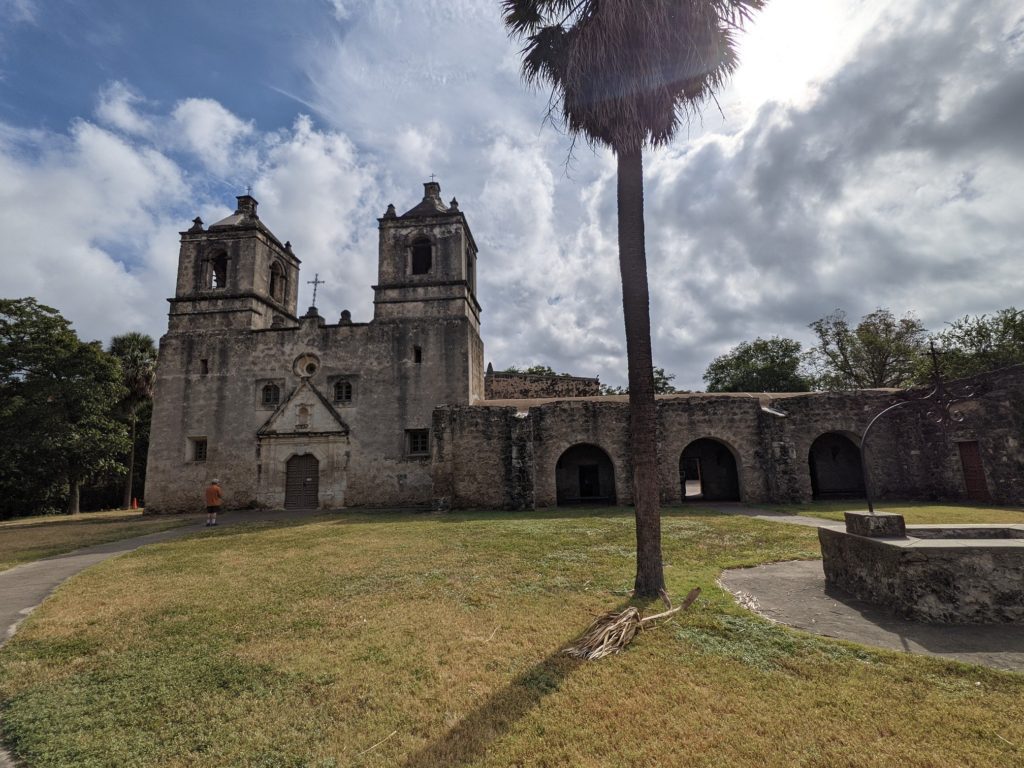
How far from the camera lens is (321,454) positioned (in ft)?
69.2

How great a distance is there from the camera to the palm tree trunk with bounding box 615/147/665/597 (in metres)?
6.21

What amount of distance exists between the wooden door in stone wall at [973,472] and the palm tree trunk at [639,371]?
627 inches

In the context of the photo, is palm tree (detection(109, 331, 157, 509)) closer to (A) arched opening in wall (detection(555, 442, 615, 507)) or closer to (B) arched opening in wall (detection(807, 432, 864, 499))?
(A) arched opening in wall (detection(555, 442, 615, 507))

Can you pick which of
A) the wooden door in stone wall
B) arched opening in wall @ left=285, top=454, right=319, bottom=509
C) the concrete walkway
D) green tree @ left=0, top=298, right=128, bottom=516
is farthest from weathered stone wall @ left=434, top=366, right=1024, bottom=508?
green tree @ left=0, top=298, right=128, bottom=516

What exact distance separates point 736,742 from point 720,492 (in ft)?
63.8

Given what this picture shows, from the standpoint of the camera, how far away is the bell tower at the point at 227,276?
22828 millimetres

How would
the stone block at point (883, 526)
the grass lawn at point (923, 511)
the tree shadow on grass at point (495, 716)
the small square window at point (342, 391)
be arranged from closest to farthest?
the tree shadow on grass at point (495, 716)
the stone block at point (883, 526)
the grass lawn at point (923, 511)
the small square window at point (342, 391)

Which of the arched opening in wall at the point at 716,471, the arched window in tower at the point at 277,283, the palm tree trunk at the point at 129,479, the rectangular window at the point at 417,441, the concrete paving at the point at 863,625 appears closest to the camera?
the concrete paving at the point at 863,625

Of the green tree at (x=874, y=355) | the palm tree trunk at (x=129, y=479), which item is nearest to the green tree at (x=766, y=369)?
the green tree at (x=874, y=355)

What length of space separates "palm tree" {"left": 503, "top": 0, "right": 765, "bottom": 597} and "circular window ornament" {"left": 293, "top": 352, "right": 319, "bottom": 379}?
1824 centimetres

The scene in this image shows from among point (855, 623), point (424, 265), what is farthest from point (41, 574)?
point (424, 265)

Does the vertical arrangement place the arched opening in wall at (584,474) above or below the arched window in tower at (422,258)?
below

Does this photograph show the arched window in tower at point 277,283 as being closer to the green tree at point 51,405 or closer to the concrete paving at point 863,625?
the green tree at point 51,405

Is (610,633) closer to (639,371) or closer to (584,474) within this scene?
(639,371)
